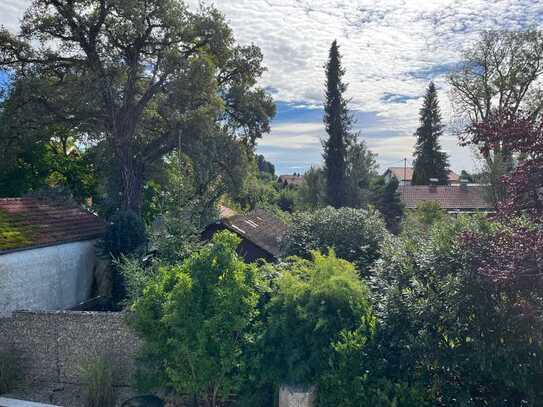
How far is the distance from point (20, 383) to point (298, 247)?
25.6 ft

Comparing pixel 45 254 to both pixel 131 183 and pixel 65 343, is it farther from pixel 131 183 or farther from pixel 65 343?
pixel 131 183

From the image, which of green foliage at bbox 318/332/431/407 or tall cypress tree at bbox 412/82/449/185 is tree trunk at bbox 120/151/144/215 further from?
tall cypress tree at bbox 412/82/449/185

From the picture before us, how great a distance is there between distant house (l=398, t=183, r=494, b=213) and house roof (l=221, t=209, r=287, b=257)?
18.9 meters

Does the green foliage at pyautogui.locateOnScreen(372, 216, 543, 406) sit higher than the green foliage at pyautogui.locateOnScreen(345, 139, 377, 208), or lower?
lower

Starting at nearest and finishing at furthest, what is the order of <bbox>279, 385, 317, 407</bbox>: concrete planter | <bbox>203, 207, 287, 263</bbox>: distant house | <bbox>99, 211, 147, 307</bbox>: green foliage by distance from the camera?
1. <bbox>279, 385, 317, 407</bbox>: concrete planter
2. <bbox>99, 211, 147, 307</bbox>: green foliage
3. <bbox>203, 207, 287, 263</bbox>: distant house

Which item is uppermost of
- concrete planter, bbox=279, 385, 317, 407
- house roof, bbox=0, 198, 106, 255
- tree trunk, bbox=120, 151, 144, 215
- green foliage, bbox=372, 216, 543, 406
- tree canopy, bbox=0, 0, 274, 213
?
tree canopy, bbox=0, 0, 274, 213

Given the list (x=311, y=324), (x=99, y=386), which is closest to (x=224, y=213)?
(x=99, y=386)

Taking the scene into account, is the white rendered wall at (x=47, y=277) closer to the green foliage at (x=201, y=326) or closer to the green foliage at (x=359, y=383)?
the green foliage at (x=201, y=326)

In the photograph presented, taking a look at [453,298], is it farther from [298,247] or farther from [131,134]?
[131,134]

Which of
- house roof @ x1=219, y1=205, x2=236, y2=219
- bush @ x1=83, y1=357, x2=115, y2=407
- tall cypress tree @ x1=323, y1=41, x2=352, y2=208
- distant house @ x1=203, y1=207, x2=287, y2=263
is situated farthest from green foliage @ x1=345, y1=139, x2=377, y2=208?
bush @ x1=83, y1=357, x2=115, y2=407

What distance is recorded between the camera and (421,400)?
5.44 meters

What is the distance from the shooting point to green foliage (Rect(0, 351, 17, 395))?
7.82 meters

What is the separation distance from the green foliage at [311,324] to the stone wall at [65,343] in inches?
118

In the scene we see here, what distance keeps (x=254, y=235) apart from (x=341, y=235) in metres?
5.78
